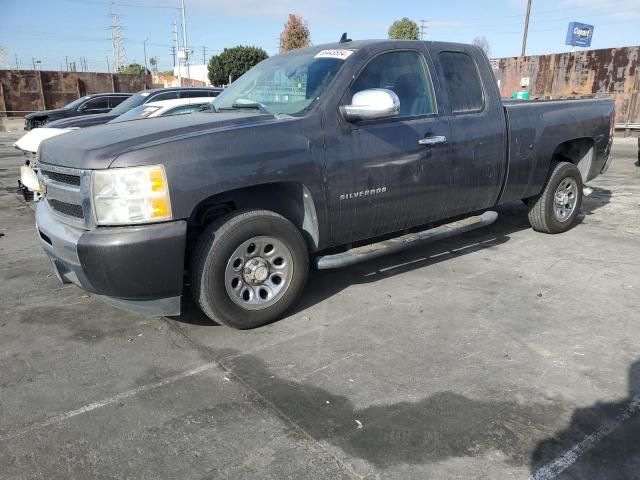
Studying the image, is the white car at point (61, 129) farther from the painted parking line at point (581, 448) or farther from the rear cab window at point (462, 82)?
the painted parking line at point (581, 448)

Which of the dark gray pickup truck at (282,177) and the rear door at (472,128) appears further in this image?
the rear door at (472,128)

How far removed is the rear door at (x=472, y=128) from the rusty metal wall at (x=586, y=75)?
17784 mm

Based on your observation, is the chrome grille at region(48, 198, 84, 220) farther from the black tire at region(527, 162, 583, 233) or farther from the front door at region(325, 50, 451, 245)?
the black tire at region(527, 162, 583, 233)

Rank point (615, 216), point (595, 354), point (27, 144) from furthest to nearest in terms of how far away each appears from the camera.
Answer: point (27, 144)
point (615, 216)
point (595, 354)

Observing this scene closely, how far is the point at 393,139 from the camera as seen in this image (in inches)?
162

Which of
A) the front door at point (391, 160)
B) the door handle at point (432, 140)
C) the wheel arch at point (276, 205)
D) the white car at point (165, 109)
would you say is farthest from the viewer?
the white car at point (165, 109)

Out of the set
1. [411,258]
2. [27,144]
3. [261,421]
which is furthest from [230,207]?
[27,144]

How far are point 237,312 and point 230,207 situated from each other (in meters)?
0.75

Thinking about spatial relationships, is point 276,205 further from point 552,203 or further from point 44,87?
point 44,87

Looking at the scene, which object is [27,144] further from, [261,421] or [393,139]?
[261,421]

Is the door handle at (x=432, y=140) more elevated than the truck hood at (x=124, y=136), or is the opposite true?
the truck hood at (x=124, y=136)

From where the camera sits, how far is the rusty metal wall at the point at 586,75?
2016 centimetres

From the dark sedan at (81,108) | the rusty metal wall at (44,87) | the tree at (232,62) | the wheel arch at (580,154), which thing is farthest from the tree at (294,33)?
the wheel arch at (580,154)

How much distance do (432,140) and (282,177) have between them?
4.73 ft
